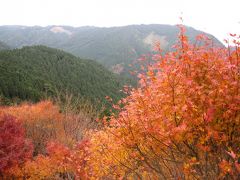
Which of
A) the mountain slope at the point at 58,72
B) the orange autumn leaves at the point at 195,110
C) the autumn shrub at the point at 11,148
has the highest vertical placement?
the orange autumn leaves at the point at 195,110

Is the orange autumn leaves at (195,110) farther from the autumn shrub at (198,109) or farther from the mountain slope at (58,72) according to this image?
the mountain slope at (58,72)

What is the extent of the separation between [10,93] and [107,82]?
169ft

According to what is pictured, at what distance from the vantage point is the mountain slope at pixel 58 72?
8143cm

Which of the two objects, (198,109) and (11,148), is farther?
(11,148)

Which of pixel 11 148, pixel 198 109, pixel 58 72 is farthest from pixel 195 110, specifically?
pixel 58 72

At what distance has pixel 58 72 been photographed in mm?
108375

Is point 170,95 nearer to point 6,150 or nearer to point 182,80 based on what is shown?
point 182,80

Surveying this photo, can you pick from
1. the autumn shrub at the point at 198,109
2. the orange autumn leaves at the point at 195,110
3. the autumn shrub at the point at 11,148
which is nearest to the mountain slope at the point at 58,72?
the autumn shrub at the point at 11,148

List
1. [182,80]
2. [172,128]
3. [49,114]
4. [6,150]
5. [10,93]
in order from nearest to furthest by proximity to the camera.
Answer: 1. [172,128]
2. [182,80]
3. [6,150]
4. [49,114]
5. [10,93]

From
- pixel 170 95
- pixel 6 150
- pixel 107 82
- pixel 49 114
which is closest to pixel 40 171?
pixel 6 150

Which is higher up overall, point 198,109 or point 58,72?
point 198,109

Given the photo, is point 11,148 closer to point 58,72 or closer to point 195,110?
point 195,110

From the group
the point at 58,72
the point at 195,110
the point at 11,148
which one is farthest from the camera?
the point at 58,72

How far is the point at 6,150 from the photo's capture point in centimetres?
1367
